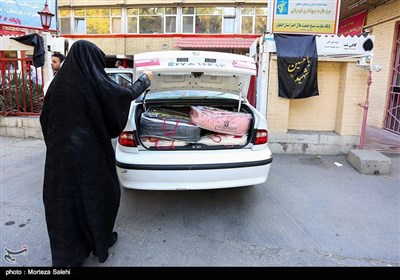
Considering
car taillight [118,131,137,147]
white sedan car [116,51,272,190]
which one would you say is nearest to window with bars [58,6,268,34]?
white sedan car [116,51,272,190]

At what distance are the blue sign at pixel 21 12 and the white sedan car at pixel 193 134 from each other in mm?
7517

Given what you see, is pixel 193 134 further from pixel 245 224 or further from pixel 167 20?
pixel 167 20

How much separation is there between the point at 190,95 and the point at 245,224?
1.80 meters

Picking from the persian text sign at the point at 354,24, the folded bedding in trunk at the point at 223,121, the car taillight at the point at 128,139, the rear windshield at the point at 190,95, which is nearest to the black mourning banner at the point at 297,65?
the rear windshield at the point at 190,95

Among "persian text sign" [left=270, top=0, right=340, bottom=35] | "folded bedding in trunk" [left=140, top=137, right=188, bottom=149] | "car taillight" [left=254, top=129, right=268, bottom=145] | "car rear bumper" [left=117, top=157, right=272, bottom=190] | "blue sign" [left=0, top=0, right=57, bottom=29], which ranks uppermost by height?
"blue sign" [left=0, top=0, right=57, bottom=29]

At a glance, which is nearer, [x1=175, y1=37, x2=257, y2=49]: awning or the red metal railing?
the red metal railing

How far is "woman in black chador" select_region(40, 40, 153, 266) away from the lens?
2.33 meters

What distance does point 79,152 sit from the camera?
239cm

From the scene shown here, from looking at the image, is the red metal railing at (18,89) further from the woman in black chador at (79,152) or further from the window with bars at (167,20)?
the window with bars at (167,20)

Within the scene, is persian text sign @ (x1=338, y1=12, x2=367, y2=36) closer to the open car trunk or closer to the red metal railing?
the open car trunk

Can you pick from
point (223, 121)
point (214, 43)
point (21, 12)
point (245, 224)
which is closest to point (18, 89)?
point (21, 12)

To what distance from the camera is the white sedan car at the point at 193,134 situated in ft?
10.1

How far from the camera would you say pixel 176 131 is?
3.39 metres
